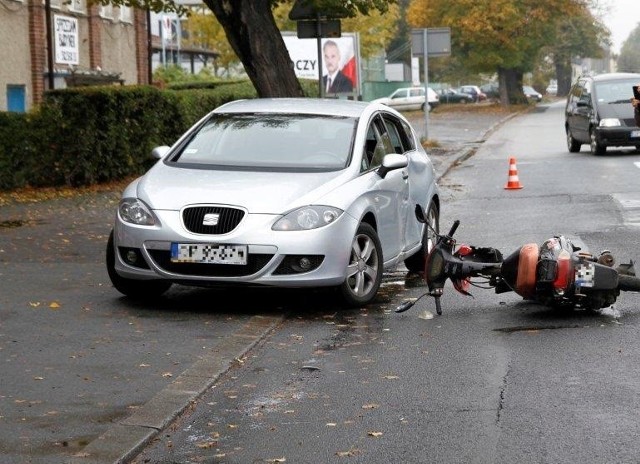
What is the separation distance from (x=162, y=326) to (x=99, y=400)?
251 centimetres

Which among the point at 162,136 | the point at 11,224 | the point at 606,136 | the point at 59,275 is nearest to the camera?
the point at 59,275

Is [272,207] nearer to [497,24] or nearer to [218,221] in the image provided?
[218,221]

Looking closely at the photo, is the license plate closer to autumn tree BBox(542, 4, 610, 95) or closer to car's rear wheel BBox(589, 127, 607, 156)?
car's rear wheel BBox(589, 127, 607, 156)

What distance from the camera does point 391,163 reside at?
1109cm

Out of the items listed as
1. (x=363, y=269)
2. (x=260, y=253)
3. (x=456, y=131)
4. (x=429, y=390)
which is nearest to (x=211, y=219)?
(x=260, y=253)

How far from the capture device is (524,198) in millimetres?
20625

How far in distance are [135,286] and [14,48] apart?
24035mm

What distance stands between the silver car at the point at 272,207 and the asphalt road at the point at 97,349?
0.35m

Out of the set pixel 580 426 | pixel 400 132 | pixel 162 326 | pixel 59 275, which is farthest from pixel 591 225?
pixel 580 426

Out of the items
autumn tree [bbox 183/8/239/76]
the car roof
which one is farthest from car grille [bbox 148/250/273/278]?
autumn tree [bbox 183/8/239/76]

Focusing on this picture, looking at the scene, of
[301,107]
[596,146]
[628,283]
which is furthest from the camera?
[596,146]

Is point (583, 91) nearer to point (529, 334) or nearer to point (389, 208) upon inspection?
point (389, 208)

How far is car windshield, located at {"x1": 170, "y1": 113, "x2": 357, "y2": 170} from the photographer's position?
1111 centimetres

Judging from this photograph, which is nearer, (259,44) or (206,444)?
(206,444)
